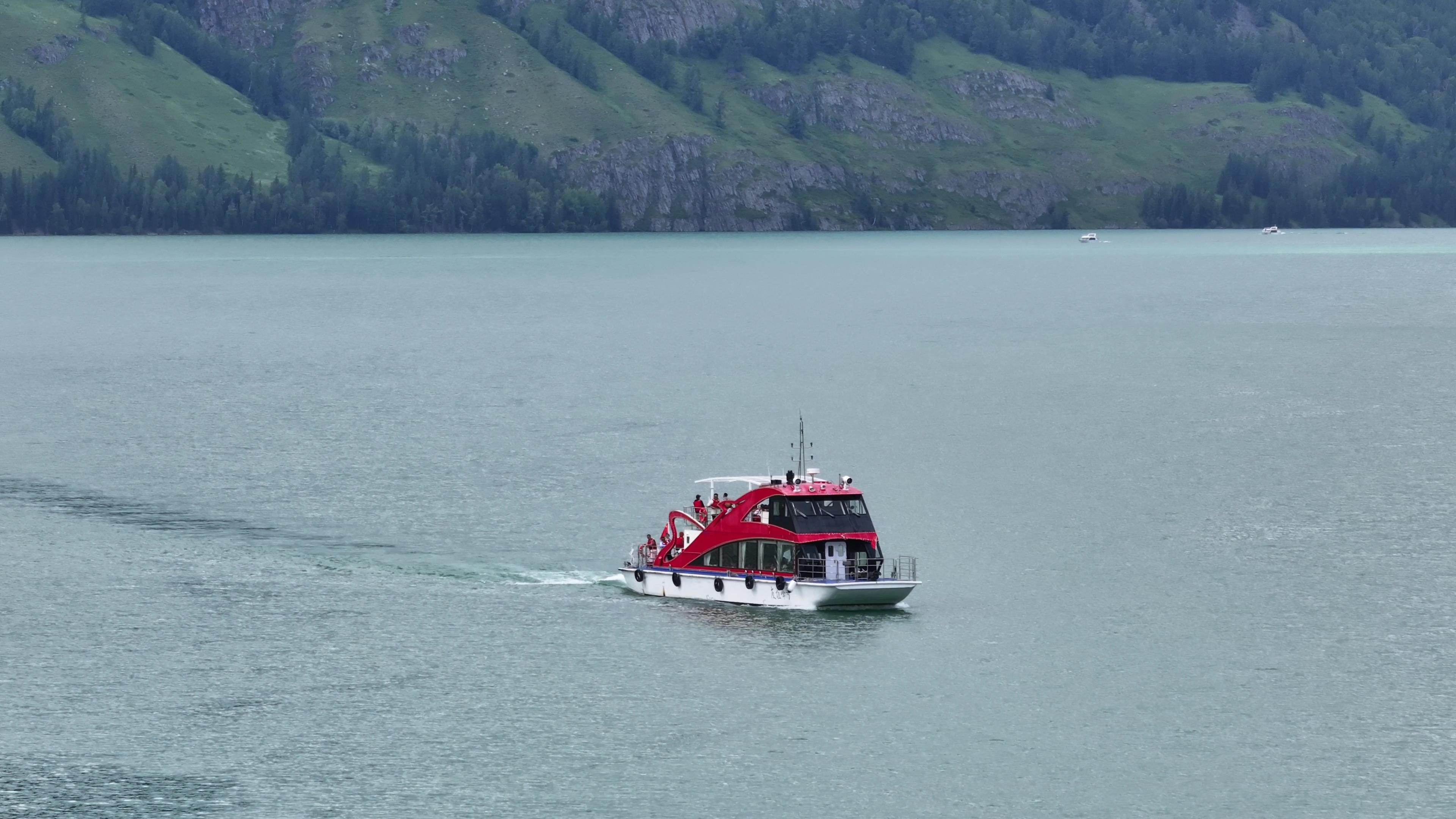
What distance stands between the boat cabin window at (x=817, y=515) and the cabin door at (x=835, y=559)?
67 centimetres

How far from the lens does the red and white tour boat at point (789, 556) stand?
285 feet

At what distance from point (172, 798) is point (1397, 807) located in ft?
129

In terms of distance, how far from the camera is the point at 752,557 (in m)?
88.8

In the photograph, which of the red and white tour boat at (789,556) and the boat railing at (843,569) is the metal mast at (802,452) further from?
the boat railing at (843,569)

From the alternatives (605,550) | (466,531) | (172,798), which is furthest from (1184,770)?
(466,531)

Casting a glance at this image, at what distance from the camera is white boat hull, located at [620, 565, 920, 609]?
86438mm

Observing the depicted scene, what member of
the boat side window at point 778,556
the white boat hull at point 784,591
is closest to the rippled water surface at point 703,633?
the white boat hull at point 784,591

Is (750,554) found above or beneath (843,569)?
above

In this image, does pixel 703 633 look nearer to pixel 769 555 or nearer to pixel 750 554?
pixel 769 555

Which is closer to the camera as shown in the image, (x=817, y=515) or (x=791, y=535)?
(x=791, y=535)

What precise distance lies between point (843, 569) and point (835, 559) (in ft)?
1.94

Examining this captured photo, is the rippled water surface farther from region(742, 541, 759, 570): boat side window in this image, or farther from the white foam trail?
region(742, 541, 759, 570): boat side window

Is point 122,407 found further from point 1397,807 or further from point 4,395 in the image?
point 1397,807

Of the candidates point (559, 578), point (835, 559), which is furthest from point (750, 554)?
point (559, 578)
